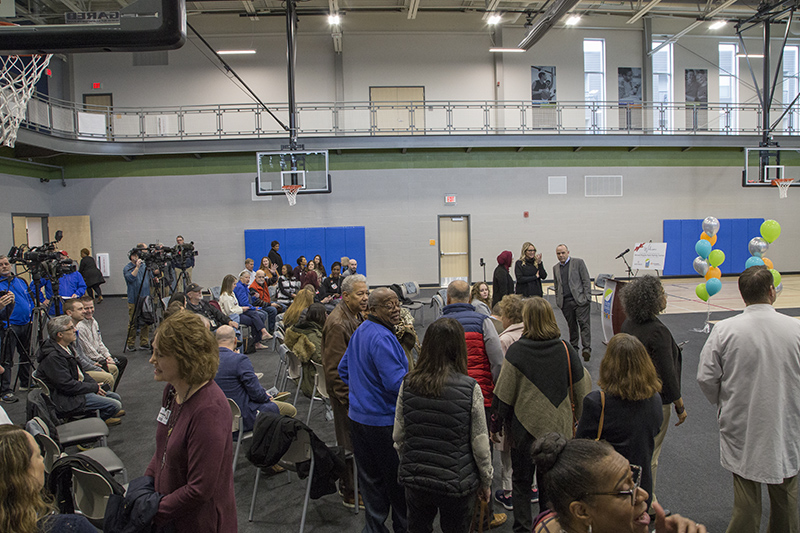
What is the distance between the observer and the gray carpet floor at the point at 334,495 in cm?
307

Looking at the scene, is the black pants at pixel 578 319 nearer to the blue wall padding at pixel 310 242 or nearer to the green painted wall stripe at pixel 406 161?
the blue wall padding at pixel 310 242

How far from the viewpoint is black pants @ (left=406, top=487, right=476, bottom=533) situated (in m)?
2.17

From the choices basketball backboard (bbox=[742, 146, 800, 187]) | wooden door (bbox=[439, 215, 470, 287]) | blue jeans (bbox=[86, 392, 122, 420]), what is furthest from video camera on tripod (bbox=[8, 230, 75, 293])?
basketball backboard (bbox=[742, 146, 800, 187])

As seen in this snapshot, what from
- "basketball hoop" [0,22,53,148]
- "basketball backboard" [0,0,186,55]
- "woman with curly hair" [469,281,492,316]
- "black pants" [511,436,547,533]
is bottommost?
"black pants" [511,436,547,533]

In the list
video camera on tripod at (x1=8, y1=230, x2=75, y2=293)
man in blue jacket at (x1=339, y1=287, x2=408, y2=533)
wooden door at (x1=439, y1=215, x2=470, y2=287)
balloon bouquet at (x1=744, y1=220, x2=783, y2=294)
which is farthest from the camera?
wooden door at (x1=439, y1=215, x2=470, y2=287)

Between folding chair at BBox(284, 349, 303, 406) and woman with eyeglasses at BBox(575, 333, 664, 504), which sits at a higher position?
woman with eyeglasses at BBox(575, 333, 664, 504)

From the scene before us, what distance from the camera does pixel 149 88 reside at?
13977 mm

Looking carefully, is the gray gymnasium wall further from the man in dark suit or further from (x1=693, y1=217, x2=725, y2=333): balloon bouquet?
the man in dark suit

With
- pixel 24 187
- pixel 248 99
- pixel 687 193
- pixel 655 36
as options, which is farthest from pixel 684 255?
pixel 24 187

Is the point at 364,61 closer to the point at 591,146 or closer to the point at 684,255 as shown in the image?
the point at 591,146

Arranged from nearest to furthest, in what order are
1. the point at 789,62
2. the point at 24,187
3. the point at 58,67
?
the point at 24,187 → the point at 58,67 → the point at 789,62

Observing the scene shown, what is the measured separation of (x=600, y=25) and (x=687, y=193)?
19.0ft

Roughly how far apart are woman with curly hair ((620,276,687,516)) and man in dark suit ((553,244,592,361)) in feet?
10.3

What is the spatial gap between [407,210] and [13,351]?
9.81 meters
